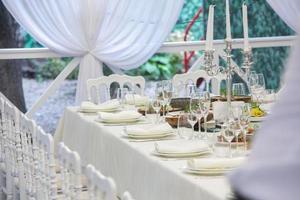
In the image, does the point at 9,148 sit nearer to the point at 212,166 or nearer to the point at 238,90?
the point at 238,90

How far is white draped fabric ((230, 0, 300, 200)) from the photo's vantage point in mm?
556

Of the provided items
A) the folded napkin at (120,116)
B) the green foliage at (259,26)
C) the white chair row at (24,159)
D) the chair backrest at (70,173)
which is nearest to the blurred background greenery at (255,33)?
the green foliage at (259,26)

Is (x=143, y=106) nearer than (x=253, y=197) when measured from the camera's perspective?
No

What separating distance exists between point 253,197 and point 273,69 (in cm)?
588

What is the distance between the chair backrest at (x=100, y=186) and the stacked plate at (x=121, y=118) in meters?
1.56

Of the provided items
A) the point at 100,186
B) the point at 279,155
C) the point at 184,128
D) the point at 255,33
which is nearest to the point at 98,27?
the point at 255,33

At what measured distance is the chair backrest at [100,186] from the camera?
5.50 ft

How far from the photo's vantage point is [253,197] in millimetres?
561

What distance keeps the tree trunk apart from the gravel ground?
1.52ft

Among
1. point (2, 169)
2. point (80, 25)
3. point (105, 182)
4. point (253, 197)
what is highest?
point (80, 25)

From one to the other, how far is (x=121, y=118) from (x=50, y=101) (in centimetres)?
267

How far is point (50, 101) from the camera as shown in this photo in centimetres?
607

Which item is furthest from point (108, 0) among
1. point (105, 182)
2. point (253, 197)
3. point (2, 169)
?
point (253, 197)

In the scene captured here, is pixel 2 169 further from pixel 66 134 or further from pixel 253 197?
pixel 253 197
